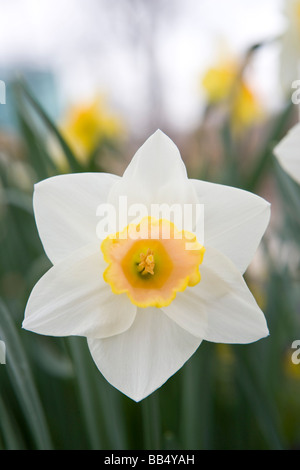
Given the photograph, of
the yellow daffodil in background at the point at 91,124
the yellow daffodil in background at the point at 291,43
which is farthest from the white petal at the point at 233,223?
the yellow daffodil in background at the point at 91,124

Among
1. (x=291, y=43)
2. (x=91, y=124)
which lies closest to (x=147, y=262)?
(x=291, y=43)

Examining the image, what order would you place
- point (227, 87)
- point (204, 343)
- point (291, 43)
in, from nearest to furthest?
point (204, 343) < point (291, 43) < point (227, 87)

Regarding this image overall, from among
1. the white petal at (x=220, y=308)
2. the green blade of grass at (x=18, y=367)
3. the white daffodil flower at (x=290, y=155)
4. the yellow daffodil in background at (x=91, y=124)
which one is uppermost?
the white daffodil flower at (x=290, y=155)

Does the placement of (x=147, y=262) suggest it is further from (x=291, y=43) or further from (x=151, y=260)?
(x=291, y=43)

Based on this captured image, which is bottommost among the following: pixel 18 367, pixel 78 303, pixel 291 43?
pixel 18 367

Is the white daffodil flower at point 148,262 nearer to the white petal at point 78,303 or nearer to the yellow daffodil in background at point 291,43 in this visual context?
the white petal at point 78,303

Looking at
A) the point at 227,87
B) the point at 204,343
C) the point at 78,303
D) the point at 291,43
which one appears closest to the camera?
the point at 78,303

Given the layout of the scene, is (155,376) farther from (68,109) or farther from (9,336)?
(68,109)
